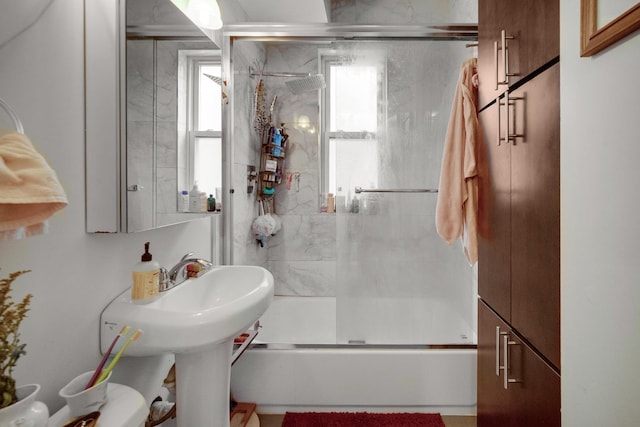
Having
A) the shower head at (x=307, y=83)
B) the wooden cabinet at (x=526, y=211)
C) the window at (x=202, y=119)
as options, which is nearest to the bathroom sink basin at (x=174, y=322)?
the window at (x=202, y=119)

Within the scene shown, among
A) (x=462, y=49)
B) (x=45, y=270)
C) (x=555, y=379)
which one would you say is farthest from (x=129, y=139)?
(x=462, y=49)

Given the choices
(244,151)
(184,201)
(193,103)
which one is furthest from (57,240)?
(244,151)

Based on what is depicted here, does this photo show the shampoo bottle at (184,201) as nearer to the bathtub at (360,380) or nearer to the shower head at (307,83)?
the bathtub at (360,380)

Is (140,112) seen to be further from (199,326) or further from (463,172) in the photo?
(463,172)

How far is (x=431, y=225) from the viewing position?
6.53ft

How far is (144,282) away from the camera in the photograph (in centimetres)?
112

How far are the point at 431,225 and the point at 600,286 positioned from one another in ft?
4.07

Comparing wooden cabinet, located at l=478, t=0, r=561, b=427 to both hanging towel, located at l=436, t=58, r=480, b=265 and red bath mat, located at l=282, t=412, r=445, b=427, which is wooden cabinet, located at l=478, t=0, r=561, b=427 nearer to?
hanging towel, located at l=436, t=58, r=480, b=265

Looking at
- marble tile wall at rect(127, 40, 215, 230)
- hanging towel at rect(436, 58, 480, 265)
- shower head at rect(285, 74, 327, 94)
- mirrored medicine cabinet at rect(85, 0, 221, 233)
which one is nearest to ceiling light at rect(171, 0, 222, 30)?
mirrored medicine cabinet at rect(85, 0, 221, 233)

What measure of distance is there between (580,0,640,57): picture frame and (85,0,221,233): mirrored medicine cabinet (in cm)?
122

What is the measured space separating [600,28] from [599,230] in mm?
417

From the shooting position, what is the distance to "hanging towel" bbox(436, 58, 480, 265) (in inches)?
59.4

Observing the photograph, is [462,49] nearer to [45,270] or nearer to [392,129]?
[392,129]

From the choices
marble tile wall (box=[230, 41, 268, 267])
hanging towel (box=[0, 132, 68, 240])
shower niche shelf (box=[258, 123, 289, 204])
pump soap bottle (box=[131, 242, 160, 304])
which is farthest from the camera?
shower niche shelf (box=[258, 123, 289, 204])
